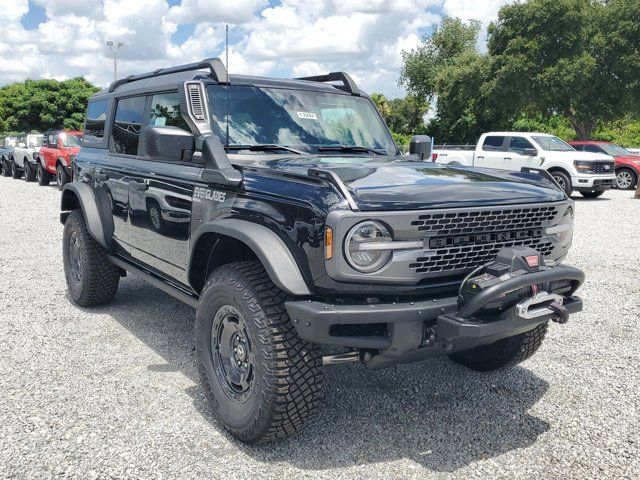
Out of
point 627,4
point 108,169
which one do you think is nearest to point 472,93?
point 627,4

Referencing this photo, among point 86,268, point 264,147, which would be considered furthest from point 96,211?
point 264,147

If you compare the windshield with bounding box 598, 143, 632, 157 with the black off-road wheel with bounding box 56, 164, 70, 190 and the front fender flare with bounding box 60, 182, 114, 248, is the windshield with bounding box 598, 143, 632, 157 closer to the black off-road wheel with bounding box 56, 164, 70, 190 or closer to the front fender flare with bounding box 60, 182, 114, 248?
the black off-road wheel with bounding box 56, 164, 70, 190

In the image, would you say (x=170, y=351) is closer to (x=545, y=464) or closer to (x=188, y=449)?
(x=188, y=449)

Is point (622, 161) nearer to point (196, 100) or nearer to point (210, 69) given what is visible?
point (210, 69)

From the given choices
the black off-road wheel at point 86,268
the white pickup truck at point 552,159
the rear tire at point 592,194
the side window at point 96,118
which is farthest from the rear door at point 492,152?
the black off-road wheel at point 86,268

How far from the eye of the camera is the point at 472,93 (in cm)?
3653

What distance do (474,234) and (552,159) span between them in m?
14.0

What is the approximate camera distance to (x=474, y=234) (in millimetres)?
3055

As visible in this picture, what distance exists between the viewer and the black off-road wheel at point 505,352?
12.8ft

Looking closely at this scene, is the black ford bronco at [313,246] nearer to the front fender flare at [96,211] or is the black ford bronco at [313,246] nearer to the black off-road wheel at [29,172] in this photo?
the front fender flare at [96,211]

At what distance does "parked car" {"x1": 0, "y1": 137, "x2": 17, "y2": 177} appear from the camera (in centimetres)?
2378

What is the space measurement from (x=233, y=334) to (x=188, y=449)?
1.99ft

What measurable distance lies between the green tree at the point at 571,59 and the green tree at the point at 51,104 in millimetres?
33132

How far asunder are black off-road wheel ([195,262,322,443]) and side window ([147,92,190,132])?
143 centimetres
